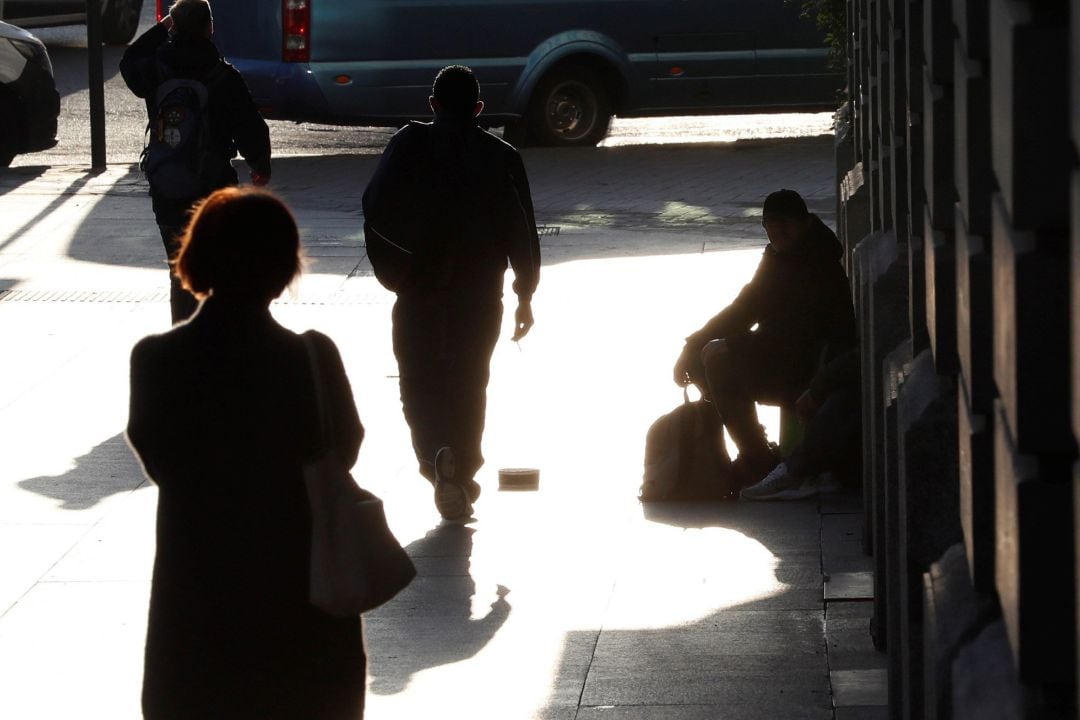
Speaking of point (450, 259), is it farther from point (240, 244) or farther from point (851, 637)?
point (240, 244)

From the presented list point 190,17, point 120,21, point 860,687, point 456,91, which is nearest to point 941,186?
point 860,687

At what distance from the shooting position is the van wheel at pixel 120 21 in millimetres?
27266

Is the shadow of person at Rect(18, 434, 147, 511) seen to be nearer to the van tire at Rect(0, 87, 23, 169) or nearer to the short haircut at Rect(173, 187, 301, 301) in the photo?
the short haircut at Rect(173, 187, 301, 301)

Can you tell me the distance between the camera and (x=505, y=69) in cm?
1822

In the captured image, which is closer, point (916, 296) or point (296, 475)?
point (296, 475)

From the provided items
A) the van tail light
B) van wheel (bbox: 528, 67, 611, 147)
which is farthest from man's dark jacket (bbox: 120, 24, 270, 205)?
van wheel (bbox: 528, 67, 611, 147)

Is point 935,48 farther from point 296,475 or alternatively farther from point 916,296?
point 296,475

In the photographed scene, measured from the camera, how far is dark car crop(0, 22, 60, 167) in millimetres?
17562

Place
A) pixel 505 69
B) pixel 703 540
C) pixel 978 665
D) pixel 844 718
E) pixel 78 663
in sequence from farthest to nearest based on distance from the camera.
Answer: pixel 505 69 → pixel 703 540 → pixel 78 663 → pixel 844 718 → pixel 978 665

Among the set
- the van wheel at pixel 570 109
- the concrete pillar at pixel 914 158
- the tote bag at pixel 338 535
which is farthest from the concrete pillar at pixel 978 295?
the van wheel at pixel 570 109

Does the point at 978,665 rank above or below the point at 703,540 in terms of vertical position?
above

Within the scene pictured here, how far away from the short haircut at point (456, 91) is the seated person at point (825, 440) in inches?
63.6

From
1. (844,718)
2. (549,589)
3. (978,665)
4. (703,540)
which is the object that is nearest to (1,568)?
(549,589)

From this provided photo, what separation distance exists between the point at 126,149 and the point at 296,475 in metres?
15.9
